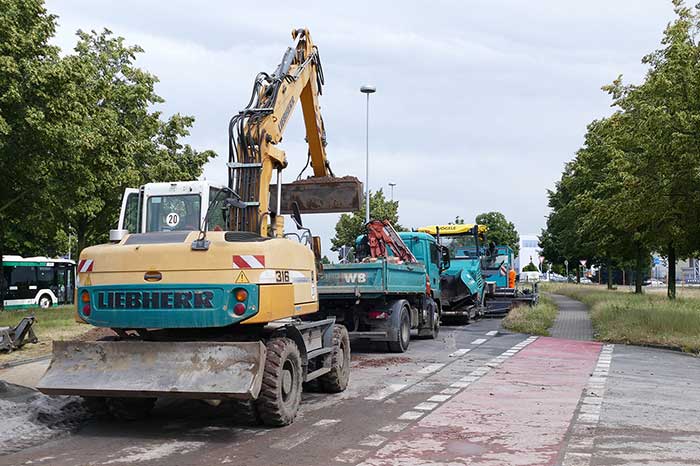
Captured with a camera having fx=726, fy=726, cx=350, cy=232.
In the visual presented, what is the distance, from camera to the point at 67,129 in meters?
20.0

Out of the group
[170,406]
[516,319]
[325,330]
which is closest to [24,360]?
[170,406]

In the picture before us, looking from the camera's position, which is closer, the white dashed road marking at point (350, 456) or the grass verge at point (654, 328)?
the white dashed road marking at point (350, 456)

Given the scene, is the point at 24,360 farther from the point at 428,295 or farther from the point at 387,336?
the point at 428,295

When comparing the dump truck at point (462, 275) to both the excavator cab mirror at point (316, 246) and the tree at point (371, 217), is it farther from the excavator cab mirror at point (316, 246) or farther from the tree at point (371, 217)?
the tree at point (371, 217)

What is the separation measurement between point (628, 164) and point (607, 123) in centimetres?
802

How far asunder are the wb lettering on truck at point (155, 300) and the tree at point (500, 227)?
70.2 m

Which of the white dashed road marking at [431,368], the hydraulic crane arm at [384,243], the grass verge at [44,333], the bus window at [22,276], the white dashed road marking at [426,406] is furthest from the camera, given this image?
the bus window at [22,276]

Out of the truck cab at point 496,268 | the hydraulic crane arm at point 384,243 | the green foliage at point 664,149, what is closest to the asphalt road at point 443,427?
the hydraulic crane arm at point 384,243

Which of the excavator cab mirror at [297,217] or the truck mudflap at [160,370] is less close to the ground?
the excavator cab mirror at [297,217]

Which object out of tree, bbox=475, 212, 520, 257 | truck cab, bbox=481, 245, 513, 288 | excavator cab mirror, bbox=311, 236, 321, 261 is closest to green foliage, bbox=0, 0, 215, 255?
excavator cab mirror, bbox=311, 236, 321, 261

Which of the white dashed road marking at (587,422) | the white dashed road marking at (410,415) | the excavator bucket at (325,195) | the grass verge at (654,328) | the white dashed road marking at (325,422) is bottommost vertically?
the white dashed road marking at (325,422)

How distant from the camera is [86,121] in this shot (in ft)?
71.4

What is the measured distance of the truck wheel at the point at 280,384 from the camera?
7.68m

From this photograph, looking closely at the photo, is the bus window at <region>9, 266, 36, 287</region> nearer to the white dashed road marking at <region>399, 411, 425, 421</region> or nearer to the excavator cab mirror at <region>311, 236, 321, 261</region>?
the excavator cab mirror at <region>311, 236, 321, 261</region>
